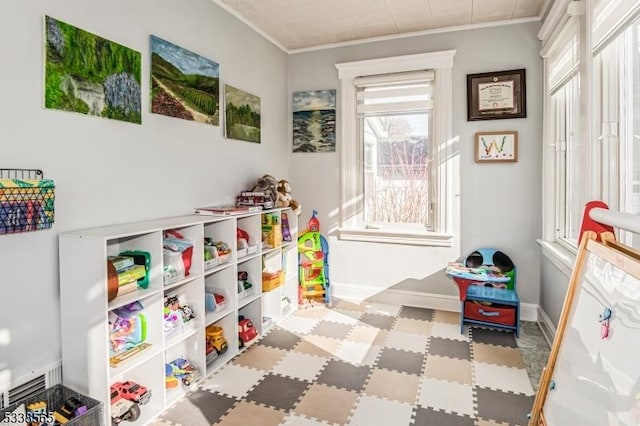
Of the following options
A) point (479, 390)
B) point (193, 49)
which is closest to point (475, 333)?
point (479, 390)

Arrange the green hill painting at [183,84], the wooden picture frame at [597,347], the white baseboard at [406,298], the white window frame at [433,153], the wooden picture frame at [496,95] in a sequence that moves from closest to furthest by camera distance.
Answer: the wooden picture frame at [597,347] < the green hill painting at [183,84] < the wooden picture frame at [496,95] < the white baseboard at [406,298] < the white window frame at [433,153]

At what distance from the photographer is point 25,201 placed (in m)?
1.62

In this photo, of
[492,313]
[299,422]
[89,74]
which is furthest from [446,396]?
[89,74]

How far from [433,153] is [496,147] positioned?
533 mm

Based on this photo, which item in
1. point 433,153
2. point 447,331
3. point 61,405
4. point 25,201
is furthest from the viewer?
point 433,153

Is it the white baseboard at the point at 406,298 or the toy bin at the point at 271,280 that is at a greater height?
the toy bin at the point at 271,280

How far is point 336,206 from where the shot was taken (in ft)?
13.2

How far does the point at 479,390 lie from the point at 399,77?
8.85ft

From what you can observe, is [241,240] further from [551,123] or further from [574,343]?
[551,123]

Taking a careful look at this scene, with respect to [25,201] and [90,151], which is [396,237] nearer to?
[90,151]

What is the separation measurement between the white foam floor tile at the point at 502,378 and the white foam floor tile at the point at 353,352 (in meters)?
0.73

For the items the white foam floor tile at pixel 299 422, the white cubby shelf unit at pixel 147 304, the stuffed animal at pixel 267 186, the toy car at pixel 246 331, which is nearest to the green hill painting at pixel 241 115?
the stuffed animal at pixel 267 186

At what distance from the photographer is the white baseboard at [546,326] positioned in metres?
2.85

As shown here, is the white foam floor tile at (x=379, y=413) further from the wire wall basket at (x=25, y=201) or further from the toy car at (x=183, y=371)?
the wire wall basket at (x=25, y=201)
